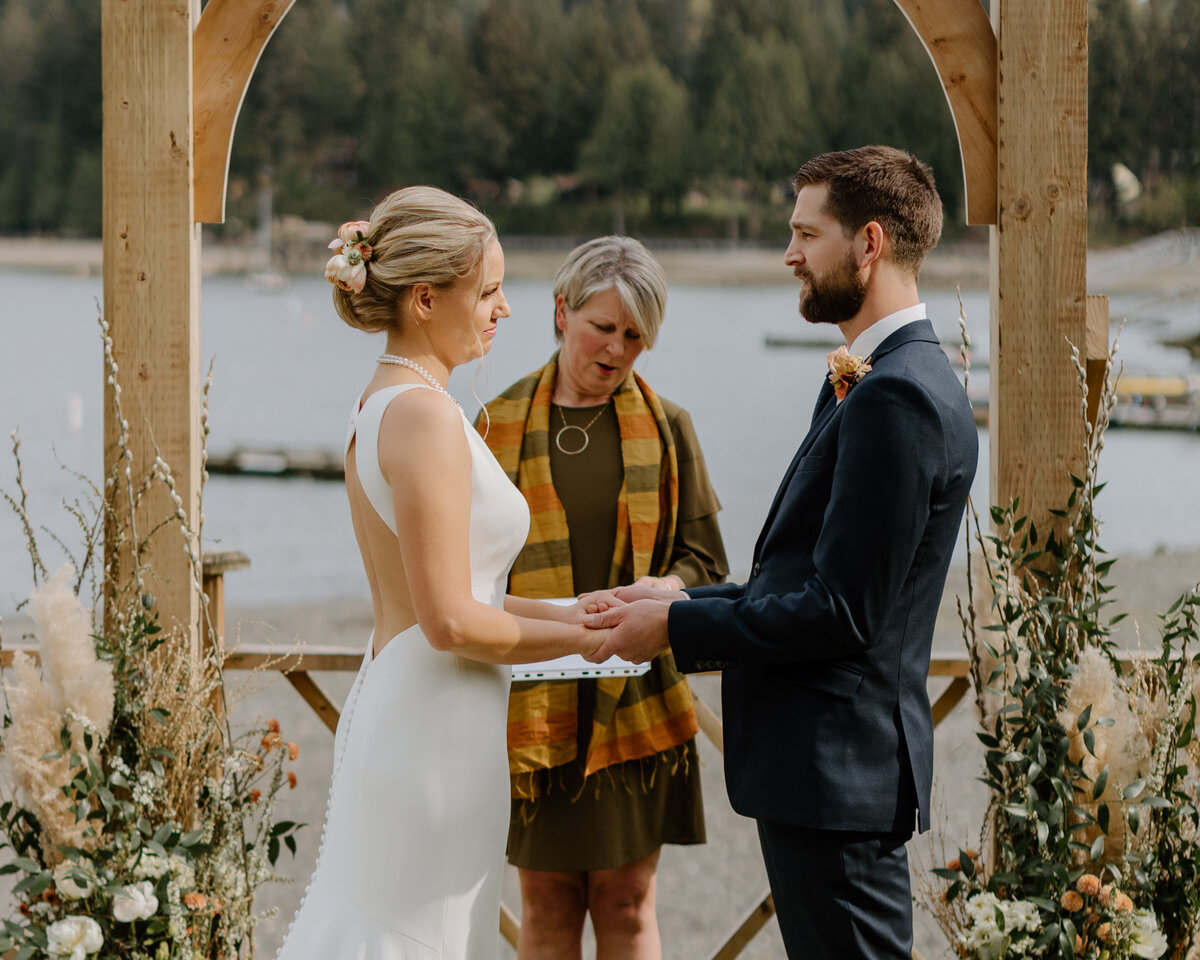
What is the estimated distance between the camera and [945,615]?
18516 millimetres

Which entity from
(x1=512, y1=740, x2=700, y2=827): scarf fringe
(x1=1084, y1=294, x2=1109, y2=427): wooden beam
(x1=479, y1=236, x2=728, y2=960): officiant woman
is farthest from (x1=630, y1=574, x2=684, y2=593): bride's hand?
(x1=1084, y1=294, x2=1109, y2=427): wooden beam

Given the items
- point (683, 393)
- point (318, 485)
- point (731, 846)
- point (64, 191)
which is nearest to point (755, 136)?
point (683, 393)

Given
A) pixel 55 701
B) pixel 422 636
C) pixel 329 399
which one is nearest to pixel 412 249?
pixel 422 636

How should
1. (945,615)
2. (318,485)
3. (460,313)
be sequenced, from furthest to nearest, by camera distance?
(318,485)
(945,615)
(460,313)

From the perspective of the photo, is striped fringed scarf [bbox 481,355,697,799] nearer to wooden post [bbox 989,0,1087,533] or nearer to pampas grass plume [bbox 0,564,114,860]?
wooden post [bbox 989,0,1087,533]

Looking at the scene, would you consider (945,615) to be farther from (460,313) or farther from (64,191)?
(64,191)

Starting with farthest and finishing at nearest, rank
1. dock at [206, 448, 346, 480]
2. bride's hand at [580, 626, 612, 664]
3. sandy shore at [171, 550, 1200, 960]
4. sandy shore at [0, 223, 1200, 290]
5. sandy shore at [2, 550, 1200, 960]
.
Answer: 1. sandy shore at [0, 223, 1200, 290]
2. dock at [206, 448, 346, 480]
3. sandy shore at [171, 550, 1200, 960]
4. sandy shore at [2, 550, 1200, 960]
5. bride's hand at [580, 626, 612, 664]

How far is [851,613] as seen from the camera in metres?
1.90

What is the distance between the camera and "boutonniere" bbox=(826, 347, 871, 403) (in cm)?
201

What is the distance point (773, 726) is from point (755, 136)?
110 ft

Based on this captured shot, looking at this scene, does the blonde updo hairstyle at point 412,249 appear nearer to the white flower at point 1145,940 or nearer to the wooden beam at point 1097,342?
the wooden beam at point 1097,342

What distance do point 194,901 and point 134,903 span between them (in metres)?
0.11

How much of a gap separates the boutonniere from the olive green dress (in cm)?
66

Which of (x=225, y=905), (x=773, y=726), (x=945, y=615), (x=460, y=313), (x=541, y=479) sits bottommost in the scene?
(x=945, y=615)
